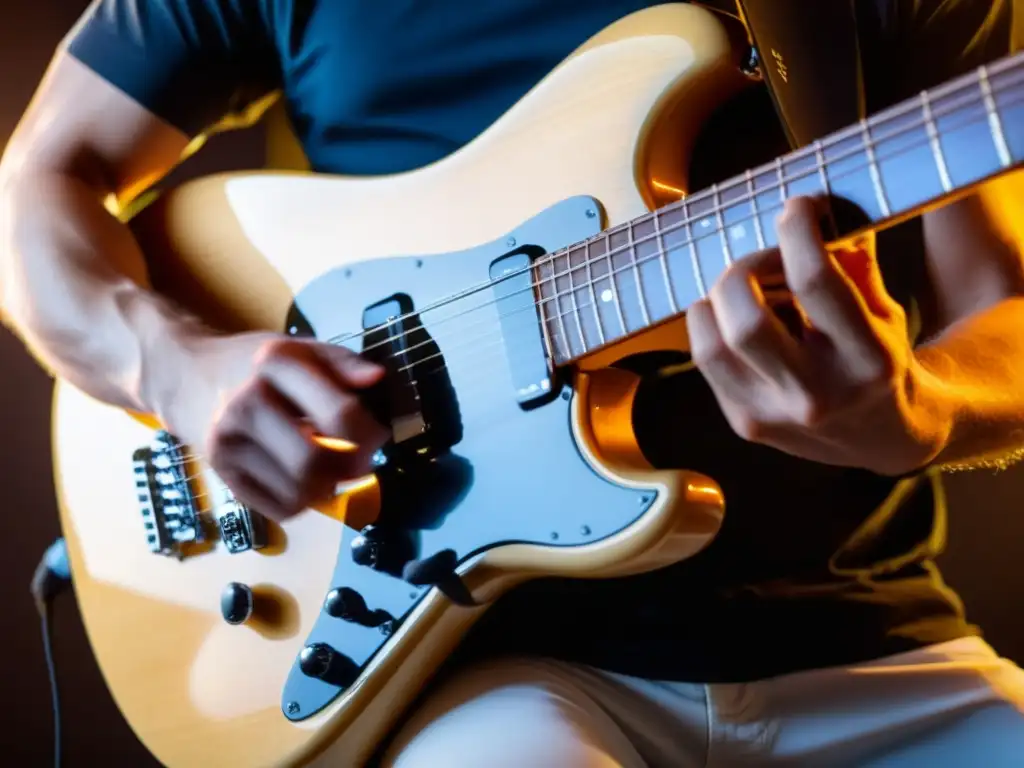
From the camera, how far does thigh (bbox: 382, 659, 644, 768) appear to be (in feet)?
1.84

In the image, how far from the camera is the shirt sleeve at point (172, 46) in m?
0.87

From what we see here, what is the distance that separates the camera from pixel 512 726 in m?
0.58

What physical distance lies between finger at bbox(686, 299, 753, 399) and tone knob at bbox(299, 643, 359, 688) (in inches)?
14.9

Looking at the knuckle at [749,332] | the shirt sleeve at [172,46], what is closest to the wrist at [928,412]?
the knuckle at [749,332]

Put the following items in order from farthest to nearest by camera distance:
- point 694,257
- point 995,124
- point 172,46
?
point 172,46 < point 694,257 < point 995,124

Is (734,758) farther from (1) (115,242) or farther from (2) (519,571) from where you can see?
(1) (115,242)

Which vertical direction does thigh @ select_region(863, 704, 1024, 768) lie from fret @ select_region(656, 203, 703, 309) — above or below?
below

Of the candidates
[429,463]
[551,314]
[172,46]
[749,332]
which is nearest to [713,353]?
[749,332]

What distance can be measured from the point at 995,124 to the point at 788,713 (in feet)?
1.50

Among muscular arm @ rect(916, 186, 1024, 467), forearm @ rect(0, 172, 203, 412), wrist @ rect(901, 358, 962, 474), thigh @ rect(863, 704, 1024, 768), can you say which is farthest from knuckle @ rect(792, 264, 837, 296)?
forearm @ rect(0, 172, 203, 412)

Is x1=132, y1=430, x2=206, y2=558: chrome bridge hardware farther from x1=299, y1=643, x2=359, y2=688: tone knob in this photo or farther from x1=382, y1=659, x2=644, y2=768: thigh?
x1=382, y1=659, x2=644, y2=768: thigh

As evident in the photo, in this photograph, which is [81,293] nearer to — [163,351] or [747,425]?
[163,351]

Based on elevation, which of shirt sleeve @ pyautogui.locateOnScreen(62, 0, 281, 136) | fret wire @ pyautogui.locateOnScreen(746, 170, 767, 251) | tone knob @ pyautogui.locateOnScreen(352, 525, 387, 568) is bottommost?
tone knob @ pyautogui.locateOnScreen(352, 525, 387, 568)

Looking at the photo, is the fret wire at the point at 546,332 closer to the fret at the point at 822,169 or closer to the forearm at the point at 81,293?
the fret at the point at 822,169
